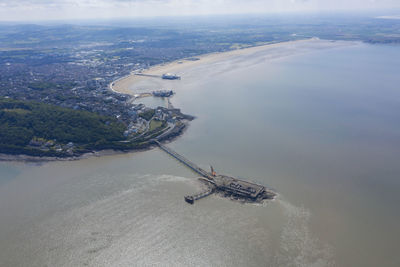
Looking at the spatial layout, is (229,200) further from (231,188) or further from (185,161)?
(185,161)

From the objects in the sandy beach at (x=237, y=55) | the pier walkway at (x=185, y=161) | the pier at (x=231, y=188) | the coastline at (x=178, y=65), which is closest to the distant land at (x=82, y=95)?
the coastline at (x=178, y=65)

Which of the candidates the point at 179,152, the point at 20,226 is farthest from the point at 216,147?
the point at 20,226

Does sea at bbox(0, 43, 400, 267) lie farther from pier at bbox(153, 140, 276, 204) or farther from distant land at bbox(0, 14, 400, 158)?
distant land at bbox(0, 14, 400, 158)

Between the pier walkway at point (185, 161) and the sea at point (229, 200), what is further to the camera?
the pier walkway at point (185, 161)

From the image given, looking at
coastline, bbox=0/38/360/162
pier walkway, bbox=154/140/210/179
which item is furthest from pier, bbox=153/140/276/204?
coastline, bbox=0/38/360/162

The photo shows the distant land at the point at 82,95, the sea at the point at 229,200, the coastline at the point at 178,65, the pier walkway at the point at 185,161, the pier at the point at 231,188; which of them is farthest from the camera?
the distant land at the point at 82,95

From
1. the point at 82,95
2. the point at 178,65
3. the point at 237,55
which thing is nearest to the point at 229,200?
the point at 82,95

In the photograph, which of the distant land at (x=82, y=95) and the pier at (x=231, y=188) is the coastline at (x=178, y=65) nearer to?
the distant land at (x=82, y=95)
